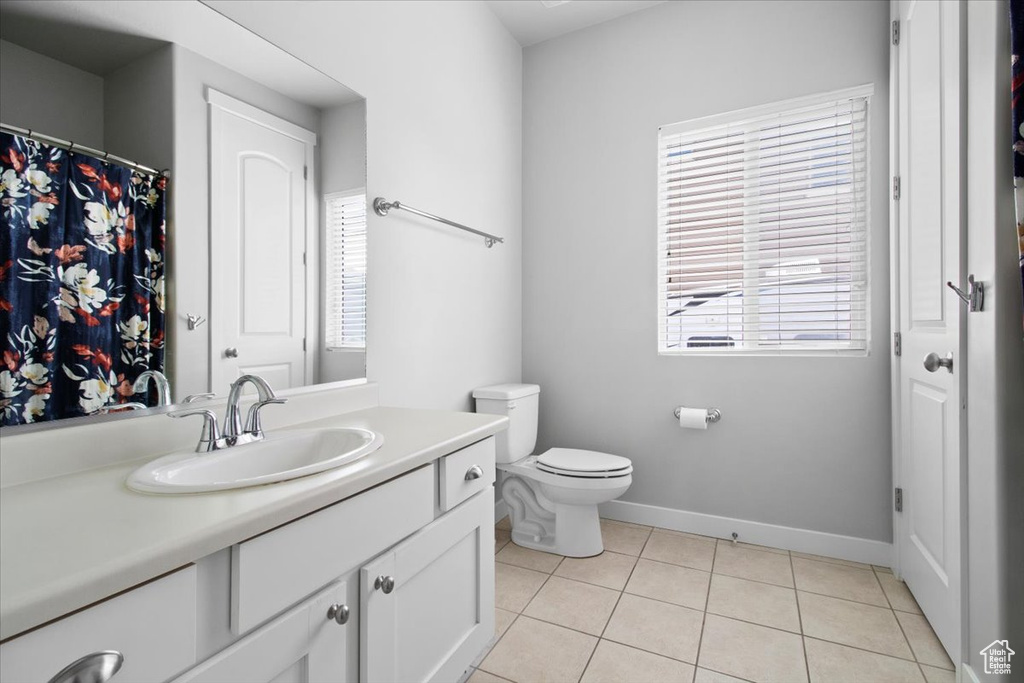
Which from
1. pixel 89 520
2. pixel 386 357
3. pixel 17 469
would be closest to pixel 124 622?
pixel 89 520

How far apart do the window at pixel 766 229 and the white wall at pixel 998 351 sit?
99 cm

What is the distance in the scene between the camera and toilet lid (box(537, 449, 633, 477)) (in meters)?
2.17

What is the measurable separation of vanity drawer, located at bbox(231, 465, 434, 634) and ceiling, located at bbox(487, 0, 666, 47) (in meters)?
2.46

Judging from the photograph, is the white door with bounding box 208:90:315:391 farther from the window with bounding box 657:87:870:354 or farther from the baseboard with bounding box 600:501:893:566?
the baseboard with bounding box 600:501:893:566

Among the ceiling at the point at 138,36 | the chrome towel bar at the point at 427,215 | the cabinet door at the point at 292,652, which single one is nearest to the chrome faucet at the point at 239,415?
the cabinet door at the point at 292,652

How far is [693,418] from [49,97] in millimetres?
2435

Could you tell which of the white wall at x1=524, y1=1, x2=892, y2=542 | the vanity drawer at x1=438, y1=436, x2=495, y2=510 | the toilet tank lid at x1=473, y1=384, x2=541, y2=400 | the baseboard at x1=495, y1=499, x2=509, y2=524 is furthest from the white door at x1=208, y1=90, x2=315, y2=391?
the white wall at x1=524, y1=1, x2=892, y2=542

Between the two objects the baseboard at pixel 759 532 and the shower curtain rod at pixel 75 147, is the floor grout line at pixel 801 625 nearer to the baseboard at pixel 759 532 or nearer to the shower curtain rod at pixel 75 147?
the baseboard at pixel 759 532

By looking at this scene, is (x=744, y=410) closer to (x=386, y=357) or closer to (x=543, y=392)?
(x=543, y=392)

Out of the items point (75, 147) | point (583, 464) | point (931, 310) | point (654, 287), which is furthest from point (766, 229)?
point (75, 147)

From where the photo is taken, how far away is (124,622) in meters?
0.60

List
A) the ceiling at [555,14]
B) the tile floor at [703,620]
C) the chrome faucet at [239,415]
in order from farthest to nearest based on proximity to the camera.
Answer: the ceiling at [555,14] < the tile floor at [703,620] < the chrome faucet at [239,415]

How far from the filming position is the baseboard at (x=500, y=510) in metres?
2.65

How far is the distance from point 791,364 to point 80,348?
2.52 meters
